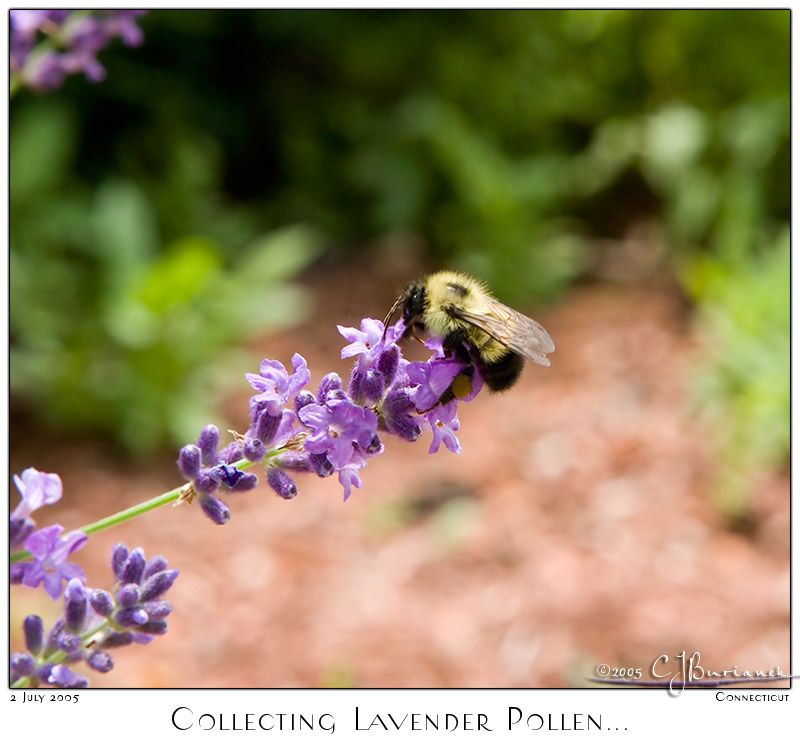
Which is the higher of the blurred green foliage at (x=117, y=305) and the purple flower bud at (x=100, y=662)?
the blurred green foliage at (x=117, y=305)

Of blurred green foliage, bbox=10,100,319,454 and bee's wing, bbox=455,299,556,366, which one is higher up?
blurred green foliage, bbox=10,100,319,454

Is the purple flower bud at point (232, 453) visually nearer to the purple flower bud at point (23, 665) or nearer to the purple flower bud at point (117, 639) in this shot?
the purple flower bud at point (117, 639)

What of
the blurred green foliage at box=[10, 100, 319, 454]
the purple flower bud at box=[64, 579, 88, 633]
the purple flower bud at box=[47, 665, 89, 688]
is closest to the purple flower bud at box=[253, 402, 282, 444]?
the purple flower bud at box=[64, 579, 88, 633]

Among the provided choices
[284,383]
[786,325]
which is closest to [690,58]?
[786,325]

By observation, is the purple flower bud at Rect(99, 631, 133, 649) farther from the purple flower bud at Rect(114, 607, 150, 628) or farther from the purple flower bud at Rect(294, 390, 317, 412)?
the purple flower bud at Rect(294, 390, 317, 412)

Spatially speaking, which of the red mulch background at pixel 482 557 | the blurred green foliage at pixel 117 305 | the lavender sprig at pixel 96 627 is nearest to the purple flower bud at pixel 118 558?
the lavender sprig at pixel 96 627

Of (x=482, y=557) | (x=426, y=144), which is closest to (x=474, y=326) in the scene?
(x=482, y=557)
